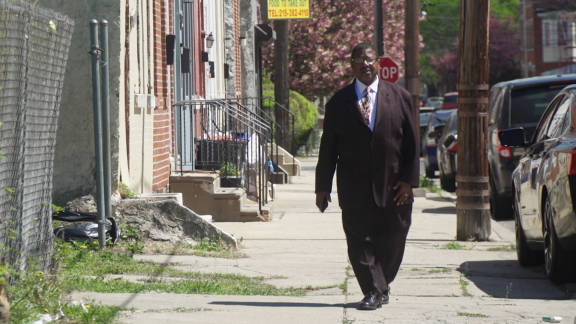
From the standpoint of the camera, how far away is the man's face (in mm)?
6012

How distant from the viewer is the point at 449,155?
16594 millimetres

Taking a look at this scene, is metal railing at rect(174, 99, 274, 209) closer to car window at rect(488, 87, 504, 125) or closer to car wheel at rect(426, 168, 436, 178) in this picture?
car window at rect(488, 87, 504, 125)

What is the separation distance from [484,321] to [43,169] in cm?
297

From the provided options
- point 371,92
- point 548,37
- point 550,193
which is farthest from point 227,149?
point 548,37

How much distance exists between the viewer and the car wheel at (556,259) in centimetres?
683

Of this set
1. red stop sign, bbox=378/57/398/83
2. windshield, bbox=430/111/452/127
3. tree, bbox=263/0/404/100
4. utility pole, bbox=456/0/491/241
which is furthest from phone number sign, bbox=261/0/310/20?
tree, bbox=263/0/404/100

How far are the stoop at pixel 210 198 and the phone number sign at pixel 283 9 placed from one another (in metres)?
8.22

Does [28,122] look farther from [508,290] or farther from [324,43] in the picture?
[324,43]

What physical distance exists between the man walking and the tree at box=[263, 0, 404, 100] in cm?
2678

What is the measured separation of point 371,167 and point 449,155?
10886mm

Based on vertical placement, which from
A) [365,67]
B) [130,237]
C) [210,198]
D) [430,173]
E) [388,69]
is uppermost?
[388,69]

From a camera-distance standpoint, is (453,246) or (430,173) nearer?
(453,246)

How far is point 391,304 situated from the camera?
6176mm

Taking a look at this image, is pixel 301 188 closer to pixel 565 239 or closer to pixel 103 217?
pixel 103 217
